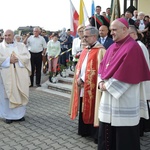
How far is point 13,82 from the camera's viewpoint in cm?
605

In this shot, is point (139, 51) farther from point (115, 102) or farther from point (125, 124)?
point (125, 124)

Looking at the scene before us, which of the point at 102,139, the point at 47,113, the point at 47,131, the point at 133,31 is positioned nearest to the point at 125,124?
the point at 102,139

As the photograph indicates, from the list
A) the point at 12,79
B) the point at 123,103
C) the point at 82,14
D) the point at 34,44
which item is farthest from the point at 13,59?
the point at 34,44

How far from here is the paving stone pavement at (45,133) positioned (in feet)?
Answer: 15.5

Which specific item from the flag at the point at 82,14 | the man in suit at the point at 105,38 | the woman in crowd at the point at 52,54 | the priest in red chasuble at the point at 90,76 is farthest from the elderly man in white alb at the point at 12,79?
the woman in crowd at the point at 52,54

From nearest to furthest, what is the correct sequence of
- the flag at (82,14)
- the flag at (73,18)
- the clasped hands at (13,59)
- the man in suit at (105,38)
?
1. the man in suit at (105,38)
2. the clasped hands at (13,59)
3. the flag at (82,14)
4. the flag at (73,18)

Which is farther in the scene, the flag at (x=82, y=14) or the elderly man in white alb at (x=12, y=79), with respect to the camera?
the flag at (x=82, y=14)

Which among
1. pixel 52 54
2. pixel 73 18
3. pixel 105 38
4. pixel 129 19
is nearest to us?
pixel 105 38

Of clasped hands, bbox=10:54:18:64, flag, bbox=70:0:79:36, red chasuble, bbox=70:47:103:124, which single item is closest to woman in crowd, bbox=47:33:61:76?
flag, bbox=70:0:79:36

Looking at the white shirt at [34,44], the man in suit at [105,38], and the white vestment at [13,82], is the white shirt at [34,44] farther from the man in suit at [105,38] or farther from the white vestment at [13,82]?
the man in suit at [105,38]

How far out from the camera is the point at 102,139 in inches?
147

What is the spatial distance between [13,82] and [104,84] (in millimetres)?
3008

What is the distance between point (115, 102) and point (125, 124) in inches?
11.7

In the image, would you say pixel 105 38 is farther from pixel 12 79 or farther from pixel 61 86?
pixel 61 86
